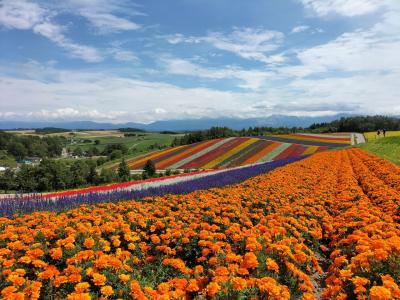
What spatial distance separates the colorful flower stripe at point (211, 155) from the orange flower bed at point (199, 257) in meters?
40.6

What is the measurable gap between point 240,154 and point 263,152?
12.3 feet

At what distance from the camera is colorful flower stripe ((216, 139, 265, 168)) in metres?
48.8

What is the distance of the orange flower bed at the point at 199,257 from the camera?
4.39 meters

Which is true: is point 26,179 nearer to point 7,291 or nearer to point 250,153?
point 250,153

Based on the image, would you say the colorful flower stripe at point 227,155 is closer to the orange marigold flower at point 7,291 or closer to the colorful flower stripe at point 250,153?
the colorful flower stripe at point 250,153

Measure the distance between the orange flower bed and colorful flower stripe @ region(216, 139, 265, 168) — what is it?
3806 cm

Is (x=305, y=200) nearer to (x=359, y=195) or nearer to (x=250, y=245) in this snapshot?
(x=359, y=195)

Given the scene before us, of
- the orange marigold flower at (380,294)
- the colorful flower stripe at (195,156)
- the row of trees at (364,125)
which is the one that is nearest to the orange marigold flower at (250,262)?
the orange marigold flower at (380,294)

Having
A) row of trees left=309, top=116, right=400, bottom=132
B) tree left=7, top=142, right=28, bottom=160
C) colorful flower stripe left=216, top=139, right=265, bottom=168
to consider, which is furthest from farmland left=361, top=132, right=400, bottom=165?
tree left=7, top=142, right=28, bottom=160

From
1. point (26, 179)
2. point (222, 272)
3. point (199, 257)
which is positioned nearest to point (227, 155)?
point (26, 179)

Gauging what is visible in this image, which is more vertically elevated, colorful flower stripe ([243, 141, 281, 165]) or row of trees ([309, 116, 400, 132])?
row of trees ([309, 116, 400, 132])

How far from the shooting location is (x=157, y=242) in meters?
6.62

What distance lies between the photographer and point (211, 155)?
189ft

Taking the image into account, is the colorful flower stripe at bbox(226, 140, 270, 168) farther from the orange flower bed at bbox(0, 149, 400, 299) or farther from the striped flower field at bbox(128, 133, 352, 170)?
the orange flower bed at bbox(0, 149, 400, 299)
